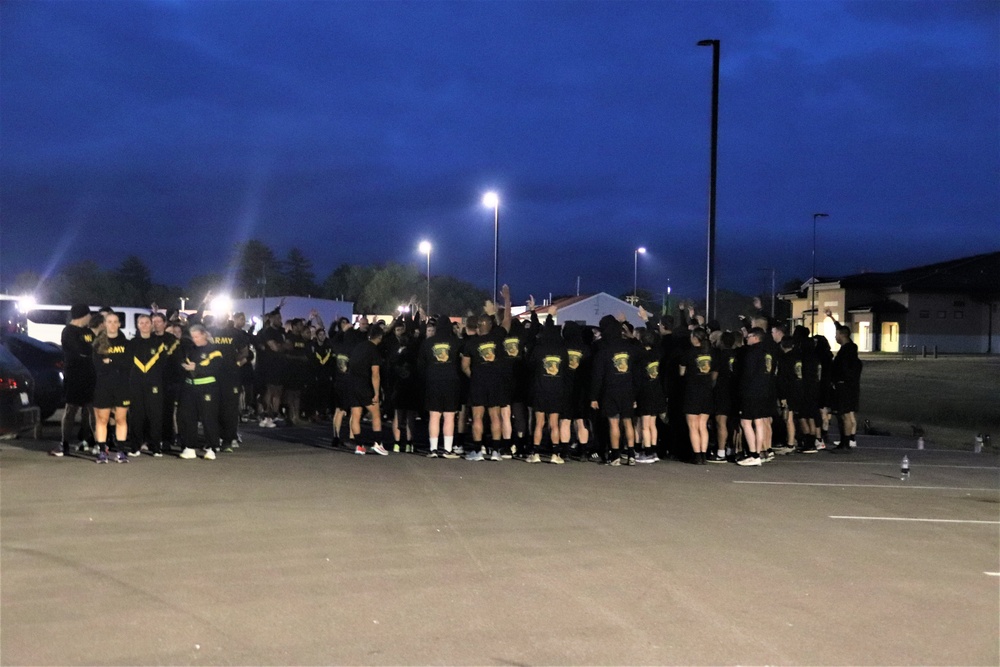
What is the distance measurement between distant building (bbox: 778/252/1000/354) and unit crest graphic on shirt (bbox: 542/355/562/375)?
5264cm

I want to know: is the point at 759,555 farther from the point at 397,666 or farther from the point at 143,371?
the point at 143,371

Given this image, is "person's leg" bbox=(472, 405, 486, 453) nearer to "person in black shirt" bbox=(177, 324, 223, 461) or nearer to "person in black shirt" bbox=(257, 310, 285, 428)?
"person in black shirt" bbox=(177, 324, 223, 461)

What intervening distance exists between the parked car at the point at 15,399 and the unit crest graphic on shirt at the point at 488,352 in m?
6.26

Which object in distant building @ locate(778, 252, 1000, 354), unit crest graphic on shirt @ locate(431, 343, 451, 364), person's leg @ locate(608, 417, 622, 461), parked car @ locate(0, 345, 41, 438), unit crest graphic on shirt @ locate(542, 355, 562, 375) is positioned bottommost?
person's leg @ locate(608, 417, 622, 461)

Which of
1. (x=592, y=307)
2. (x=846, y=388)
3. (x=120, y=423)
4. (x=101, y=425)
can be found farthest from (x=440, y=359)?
(x=592, y=307)

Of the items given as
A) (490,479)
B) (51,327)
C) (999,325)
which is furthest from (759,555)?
(999,325)

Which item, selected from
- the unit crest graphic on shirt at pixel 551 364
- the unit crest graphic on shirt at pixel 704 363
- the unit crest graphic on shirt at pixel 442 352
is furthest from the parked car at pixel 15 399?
the unit crest graphic on shirt at pixel 704 363

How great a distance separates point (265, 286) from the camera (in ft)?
318

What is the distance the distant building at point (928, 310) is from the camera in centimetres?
6444

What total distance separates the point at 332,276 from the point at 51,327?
104759mm

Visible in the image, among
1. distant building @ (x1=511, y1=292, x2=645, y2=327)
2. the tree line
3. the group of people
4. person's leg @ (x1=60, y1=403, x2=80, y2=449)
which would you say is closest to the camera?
person's leg @ (x1=60, y1=403, x2=80, y2=449)

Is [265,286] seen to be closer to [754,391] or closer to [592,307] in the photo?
[592,307]

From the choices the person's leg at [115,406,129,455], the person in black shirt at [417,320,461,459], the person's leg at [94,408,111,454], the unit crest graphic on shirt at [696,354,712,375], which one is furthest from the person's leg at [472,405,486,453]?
the person's leg at [94,408,111,454]

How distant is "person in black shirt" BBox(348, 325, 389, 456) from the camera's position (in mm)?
13922
